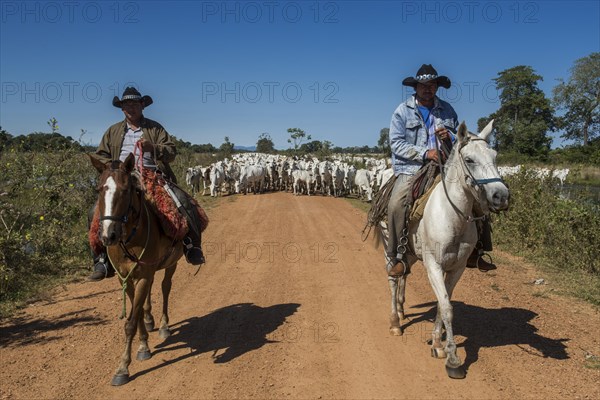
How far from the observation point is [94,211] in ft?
17.9

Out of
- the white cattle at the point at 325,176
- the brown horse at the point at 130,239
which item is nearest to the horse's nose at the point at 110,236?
the brown horse at the point at 130,239

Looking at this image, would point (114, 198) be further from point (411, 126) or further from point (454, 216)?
point (411, 126)

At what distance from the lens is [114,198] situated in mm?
4328

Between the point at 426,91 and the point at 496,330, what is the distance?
135 inches

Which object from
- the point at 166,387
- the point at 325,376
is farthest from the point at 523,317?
the point at 166,387

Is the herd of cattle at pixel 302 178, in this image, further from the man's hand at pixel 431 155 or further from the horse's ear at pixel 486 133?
the horse's ear at pixel 486 133

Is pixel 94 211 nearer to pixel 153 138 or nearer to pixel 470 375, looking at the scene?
pixel 153 138

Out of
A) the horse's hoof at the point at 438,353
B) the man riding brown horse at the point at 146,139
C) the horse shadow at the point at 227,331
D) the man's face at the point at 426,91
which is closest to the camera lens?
the horse's hoof at the point at 438,353

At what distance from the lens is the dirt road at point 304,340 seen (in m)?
4.62

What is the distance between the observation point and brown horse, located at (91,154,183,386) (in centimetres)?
431

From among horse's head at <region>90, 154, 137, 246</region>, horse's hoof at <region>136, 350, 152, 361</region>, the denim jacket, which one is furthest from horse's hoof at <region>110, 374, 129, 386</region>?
the denim jacket

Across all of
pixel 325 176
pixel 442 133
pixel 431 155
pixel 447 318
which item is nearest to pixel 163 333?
pixel 447 318

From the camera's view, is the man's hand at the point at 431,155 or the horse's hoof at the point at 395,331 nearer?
the man's hand at the point at 431,155

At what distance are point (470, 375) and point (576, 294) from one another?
3.95 m
